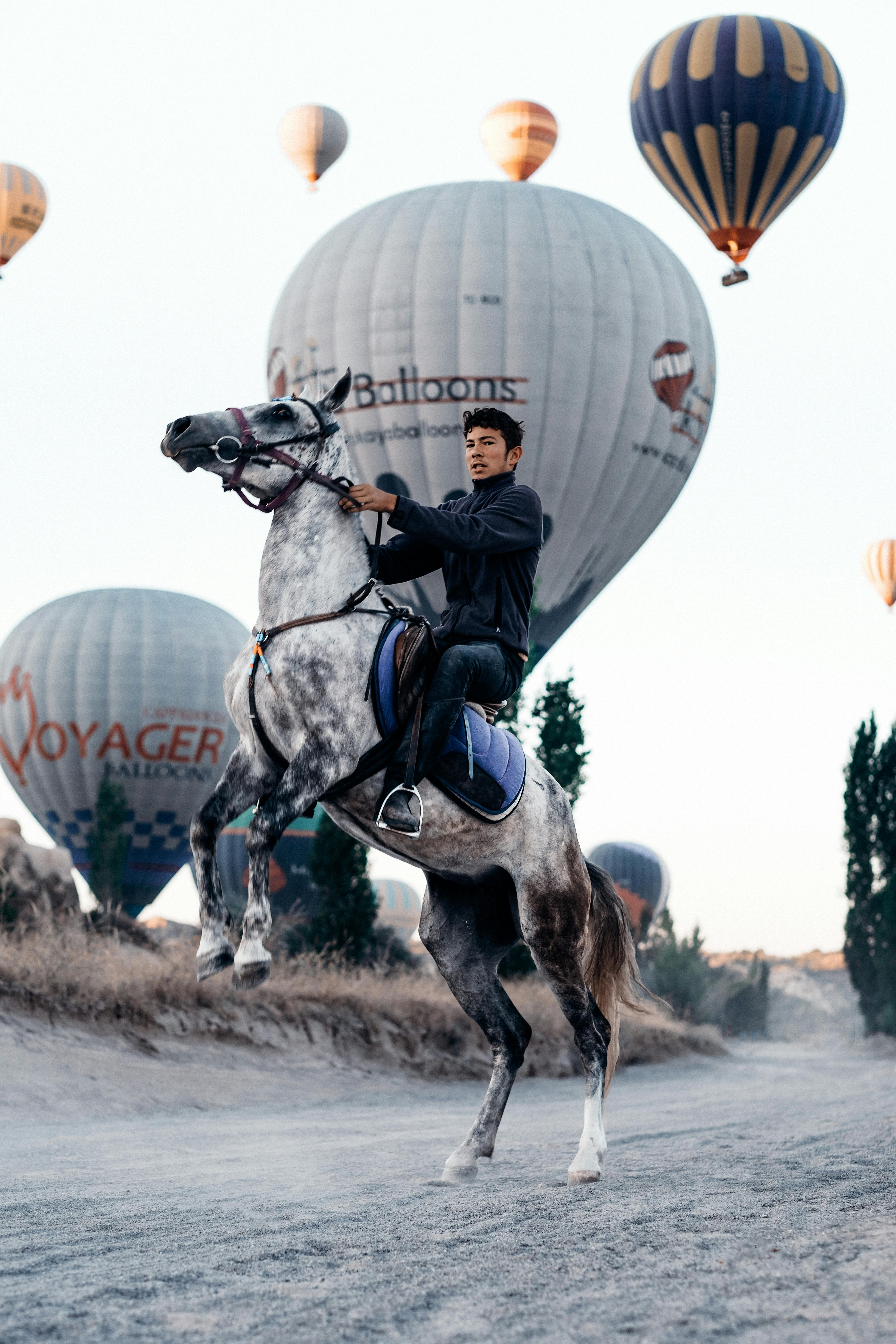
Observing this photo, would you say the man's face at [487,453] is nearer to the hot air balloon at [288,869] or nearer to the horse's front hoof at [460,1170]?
the horse's front hoof at [460,1170]

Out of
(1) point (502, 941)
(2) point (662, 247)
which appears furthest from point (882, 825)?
(1) point (502, 941)

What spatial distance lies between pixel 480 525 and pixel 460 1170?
2.46m

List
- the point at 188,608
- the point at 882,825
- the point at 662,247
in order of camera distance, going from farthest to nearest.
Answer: the point at 188,608 < the point at 882,825 < the point at 662,247

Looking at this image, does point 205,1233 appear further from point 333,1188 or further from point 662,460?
point 662,460

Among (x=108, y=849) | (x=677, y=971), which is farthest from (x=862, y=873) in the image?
(x=108, y=849)

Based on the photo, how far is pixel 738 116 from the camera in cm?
2655

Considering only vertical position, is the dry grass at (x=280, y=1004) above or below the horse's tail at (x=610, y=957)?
below

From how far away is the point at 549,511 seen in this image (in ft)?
95.0

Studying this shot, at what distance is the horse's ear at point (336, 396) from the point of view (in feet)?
16.6

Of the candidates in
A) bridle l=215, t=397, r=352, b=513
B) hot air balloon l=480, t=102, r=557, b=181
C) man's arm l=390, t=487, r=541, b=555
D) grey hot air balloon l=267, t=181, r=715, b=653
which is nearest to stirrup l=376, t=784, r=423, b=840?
man's arm l=390, t=487, r=541, b=555

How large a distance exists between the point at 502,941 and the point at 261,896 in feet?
4.41

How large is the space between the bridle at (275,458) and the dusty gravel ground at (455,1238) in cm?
261

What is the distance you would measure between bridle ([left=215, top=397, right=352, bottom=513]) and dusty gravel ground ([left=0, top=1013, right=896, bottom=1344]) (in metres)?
2.61

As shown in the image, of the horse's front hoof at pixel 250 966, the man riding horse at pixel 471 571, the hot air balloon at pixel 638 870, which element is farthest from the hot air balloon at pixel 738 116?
the hot air balloon at pixel 638 870
